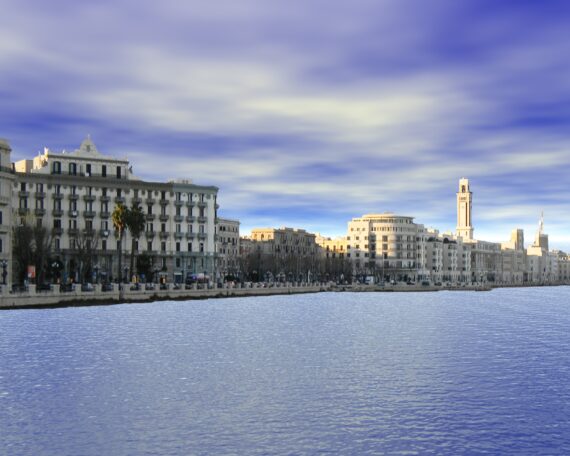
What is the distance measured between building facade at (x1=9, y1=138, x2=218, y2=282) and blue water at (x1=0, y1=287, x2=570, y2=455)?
7331 cm

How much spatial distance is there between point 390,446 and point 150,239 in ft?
435

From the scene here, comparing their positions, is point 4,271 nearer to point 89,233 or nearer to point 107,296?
point 107,296

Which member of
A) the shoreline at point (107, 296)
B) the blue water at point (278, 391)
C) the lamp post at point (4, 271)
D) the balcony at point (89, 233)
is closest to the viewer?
the blue water at point (278, 391)

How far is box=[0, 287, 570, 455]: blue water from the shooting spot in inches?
1261

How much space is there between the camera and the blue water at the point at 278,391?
32.0m

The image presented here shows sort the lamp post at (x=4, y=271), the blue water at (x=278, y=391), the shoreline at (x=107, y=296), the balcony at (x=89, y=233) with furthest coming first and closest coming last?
the balcony at (x=89, y=233) → the lamp post at (x=4, y=271) → the shoreline at (x=107, y=296) → the blue water at (x=278, y=391)

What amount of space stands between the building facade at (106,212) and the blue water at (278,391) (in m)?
73.3

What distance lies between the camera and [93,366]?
51.3 m

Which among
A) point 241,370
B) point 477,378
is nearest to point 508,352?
point 477,378

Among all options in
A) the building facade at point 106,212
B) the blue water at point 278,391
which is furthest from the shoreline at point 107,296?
the building facade at point 106,212

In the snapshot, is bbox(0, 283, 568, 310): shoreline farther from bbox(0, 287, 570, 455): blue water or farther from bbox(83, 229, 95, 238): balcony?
bbox(83, 229, 95, 238): balcony

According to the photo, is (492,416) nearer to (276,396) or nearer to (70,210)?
(276,396)

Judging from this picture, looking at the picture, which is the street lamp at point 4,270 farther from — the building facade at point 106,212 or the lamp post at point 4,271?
the building facade at point 106,212

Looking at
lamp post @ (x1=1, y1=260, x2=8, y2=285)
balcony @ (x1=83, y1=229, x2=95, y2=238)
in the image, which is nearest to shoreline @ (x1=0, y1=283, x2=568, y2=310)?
lamp post @ (x1=1, y1=260, x2=8, y2=285)
